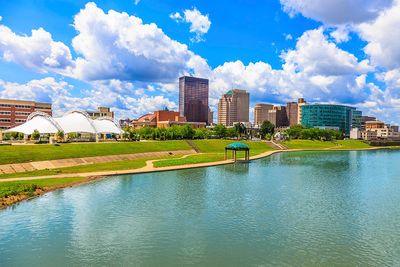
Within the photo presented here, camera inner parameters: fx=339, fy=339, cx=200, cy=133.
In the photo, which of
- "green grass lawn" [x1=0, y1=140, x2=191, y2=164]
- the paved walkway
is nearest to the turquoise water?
the paved walkway

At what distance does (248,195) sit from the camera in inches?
1918

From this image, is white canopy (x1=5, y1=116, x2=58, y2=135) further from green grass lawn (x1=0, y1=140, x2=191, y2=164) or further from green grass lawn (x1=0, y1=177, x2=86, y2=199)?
green grass lawn (x1=0, y1=177, x2=86, y2=199)

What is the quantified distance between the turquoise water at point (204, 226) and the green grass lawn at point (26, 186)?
10.7ft

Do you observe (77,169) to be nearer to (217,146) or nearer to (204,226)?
(204,226)

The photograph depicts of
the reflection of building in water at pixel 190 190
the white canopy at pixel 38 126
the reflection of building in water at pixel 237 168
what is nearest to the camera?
the reflection of building in water at pixel 190 190

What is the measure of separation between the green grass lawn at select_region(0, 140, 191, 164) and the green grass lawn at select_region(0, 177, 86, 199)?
58.6 feet

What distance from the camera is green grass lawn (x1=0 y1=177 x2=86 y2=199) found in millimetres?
45541

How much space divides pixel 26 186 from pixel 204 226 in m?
29.3

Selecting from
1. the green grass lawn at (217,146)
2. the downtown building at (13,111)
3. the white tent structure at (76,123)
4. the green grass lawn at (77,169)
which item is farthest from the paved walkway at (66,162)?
the downtown building at (13,111)

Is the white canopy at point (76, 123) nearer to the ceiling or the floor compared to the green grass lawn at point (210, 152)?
nearer to the ceiling

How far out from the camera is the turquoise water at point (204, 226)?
86.6 ft

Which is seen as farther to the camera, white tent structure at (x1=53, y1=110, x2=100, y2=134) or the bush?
white tent structure at (x1=53, y1=110, x2=100, y2=134)

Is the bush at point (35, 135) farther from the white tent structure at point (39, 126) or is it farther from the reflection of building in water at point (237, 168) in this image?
the reflection of building in water at point (237, 168)

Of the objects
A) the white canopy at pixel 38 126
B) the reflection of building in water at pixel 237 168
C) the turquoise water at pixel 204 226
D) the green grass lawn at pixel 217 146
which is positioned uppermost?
the white canopy at pixel 38 126
